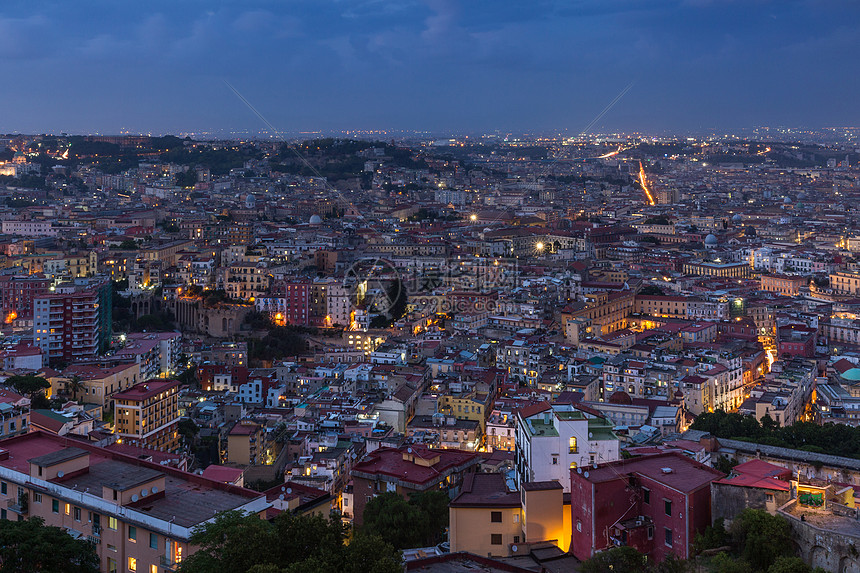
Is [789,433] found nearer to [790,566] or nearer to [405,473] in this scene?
[405,473]

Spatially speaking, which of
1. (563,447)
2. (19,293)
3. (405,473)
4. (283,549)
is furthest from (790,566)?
(19,293)

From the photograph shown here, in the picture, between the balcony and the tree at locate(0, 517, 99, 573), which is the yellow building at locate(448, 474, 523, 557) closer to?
the tree at locate(0, 517, 99, 573)

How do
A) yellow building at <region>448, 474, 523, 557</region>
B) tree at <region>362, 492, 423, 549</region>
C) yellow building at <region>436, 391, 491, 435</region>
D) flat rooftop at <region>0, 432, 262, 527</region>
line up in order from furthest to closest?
yellow building at <region>436, 391, 491, 435</region>
tree at <region>362, 492, 423, 549</region>
yellow building at <region>448, 474, 523, 557</region>
flat rooftop at <region>0, 432, 262, 527</region>

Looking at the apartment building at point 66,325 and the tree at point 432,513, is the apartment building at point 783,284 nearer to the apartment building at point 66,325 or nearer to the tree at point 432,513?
the apartment building at point 66,325

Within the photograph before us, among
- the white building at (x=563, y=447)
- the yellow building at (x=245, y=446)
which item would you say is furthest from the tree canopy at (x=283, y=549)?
the yellow building at (x=245, y=446)

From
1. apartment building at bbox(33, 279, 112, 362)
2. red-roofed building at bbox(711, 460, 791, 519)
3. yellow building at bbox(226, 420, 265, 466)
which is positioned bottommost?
yellow building at bbox(226, 420, 265, 466)

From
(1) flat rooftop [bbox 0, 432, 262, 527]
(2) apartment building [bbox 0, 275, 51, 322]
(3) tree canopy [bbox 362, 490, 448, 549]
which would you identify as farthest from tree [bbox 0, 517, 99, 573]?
(2) apartment building [bbox 0, 275, 51, 322]

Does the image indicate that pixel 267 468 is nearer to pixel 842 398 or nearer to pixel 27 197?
pixel 842 398
